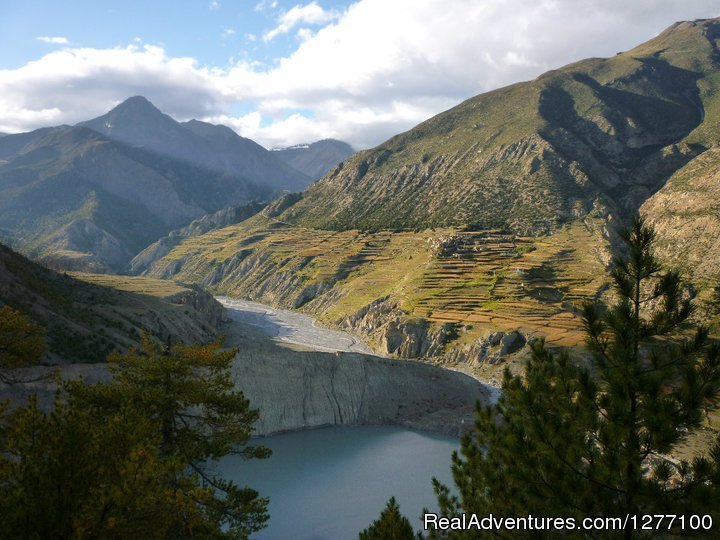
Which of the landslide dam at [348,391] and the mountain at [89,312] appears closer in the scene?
the mountain at [89,312]

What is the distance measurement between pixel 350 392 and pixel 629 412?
6146 cm

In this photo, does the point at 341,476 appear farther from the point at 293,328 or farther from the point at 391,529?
the point at 293,328

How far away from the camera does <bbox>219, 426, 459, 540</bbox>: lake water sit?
4294 cm

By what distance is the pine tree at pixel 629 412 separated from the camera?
12.8 m

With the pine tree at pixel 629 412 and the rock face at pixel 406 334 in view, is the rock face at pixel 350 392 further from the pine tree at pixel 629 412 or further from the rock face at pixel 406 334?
the pine tree at pixel 629 412

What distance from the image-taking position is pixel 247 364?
68.1 metres

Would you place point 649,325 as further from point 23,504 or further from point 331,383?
point 331,383

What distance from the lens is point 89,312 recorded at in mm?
67875

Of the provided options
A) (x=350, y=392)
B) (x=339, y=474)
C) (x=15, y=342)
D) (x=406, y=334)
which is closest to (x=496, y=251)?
(x=406, y=334)

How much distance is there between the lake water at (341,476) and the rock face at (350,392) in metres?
1.96

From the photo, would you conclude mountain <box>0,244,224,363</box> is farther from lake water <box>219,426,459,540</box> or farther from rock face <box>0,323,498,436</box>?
lake water <box>219,426,459,540</box>

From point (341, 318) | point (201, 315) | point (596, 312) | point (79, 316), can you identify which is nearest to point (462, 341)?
point (341, 318)

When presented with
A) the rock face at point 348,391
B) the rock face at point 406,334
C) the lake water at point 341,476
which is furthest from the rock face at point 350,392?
the rock face at point 406,334

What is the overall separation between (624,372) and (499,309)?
294 ft
